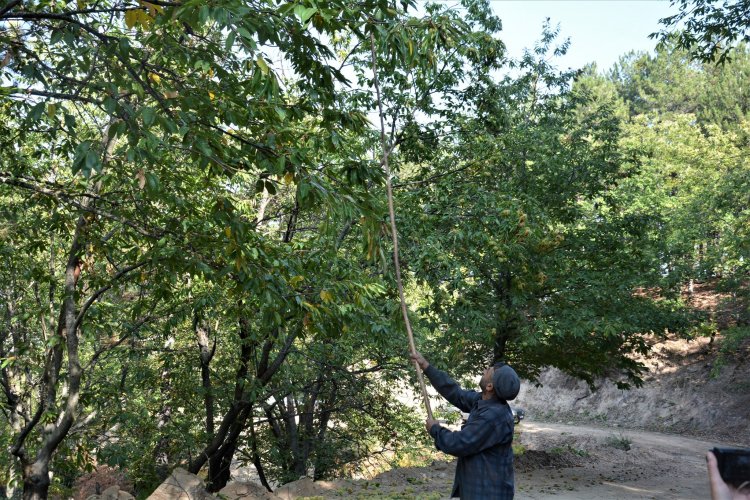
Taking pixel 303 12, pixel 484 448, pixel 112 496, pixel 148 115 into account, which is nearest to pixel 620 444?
pixel 112 496

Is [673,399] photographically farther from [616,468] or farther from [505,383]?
[505,383]

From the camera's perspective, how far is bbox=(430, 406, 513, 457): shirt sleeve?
3875 mm

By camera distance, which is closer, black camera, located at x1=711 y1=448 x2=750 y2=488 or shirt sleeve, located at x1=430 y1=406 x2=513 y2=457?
black camera, located at x1=711 y1=448 x2=750 y2=488

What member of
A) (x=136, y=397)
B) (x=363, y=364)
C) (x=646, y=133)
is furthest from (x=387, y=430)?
(x=646, y=133)

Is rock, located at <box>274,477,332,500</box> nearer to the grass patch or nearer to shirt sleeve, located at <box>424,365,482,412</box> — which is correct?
shirt sleeve, located at <box>424,365,482,412</box>

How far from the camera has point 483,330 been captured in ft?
39.1

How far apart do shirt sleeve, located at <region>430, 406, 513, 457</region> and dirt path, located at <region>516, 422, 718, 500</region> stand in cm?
879

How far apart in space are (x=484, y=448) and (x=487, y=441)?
0.15 ft

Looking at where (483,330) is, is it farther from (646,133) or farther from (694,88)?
(694,88)

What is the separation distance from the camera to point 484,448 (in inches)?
155

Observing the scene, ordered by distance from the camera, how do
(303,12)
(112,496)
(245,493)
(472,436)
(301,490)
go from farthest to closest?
(301,490)
(245,493)
(112,496)
(472,436)
(303,12)

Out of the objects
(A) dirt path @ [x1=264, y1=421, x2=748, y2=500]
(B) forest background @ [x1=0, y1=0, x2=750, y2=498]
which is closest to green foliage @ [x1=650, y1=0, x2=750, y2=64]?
(B) forest background @ [x1=0, y1=0, x2=750, y2=498]

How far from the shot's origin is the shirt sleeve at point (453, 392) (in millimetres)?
4288

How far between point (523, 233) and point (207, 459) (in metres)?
7.12
